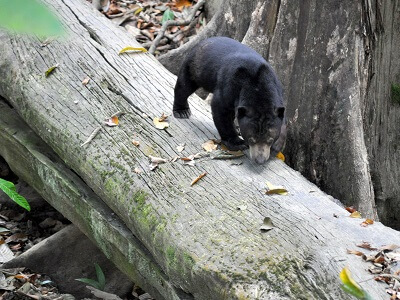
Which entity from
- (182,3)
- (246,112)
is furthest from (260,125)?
(182,3)

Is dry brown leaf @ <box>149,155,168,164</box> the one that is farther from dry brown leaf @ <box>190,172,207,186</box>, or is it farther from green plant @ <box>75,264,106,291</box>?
green plant @ <box>75,264,106,291</box>

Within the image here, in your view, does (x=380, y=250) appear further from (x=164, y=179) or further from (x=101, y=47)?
(x=101, y=47)

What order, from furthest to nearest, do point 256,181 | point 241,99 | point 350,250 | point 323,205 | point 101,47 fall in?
point 101,47 < point 241,99 < point 256,181 < point 323,205 < point 350,250

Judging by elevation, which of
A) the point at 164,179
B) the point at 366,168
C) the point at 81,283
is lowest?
the point at 81,283

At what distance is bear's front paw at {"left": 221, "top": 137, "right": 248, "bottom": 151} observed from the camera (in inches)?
188

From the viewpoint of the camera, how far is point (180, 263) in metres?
3.71

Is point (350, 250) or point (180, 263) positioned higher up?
point (350, 250)

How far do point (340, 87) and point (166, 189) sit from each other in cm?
199

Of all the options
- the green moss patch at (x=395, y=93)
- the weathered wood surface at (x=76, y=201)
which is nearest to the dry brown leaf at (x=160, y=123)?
the weathered wood surface at (x=76, y=201)

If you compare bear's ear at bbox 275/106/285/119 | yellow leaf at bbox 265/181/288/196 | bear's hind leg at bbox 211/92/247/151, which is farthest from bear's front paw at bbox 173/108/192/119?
yellow leaf at bbox 265/181/288/196

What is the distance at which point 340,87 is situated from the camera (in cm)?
527

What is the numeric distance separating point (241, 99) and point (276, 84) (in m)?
0.33

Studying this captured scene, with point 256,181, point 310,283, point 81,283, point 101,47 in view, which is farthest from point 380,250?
point 101,47

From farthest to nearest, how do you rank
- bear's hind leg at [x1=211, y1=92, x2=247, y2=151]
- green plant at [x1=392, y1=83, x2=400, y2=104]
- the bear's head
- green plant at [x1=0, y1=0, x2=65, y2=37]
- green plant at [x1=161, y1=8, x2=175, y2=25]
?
green plant at [x1=161, y1=8, x2=175, y2=25] → green plant at [x1=392, y1=83, x2=400, y2=104] → bear's hind leg at [x1=211, y1=92, x2=247, y2=151] → the bear's head → green plant at [x1=0, y1=0, x2=65, y2=37]
